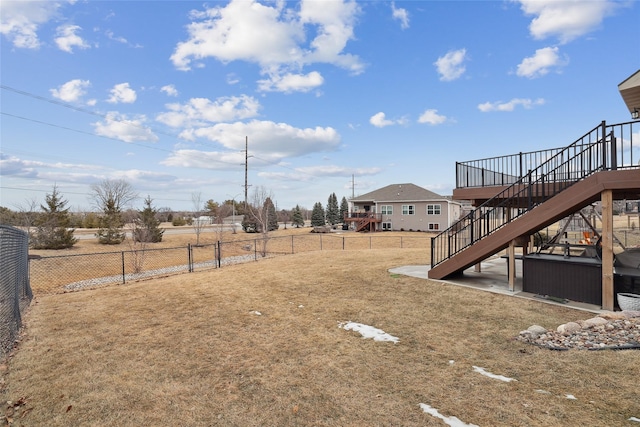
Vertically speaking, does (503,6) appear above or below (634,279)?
above

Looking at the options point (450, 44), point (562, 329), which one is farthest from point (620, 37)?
point (562, 329)

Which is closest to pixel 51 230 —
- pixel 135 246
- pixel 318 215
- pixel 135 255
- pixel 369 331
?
pixel 135 246

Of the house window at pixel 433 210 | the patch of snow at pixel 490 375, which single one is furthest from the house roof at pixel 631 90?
the house window at pixel 433 210

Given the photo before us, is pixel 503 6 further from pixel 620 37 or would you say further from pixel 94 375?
pixel 94 375

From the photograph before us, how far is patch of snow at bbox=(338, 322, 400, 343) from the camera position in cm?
520

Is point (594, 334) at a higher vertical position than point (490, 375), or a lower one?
higher

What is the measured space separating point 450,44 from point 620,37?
19.6 feet

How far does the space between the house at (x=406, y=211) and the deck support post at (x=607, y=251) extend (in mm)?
29157

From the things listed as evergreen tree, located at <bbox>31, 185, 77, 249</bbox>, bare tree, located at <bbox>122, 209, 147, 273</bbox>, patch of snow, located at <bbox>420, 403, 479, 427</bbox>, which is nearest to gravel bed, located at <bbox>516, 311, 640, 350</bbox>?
patch of snow, located at <bbox>420, 403, 479, 427</bbox>

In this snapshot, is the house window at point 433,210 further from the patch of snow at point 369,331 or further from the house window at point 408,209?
the patch of snow at point 369,331

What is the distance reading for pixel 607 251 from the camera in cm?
614

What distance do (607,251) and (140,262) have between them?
18.1 m

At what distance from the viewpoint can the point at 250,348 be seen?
489 cm

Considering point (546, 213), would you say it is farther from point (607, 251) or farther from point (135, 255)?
point (135, 255)
